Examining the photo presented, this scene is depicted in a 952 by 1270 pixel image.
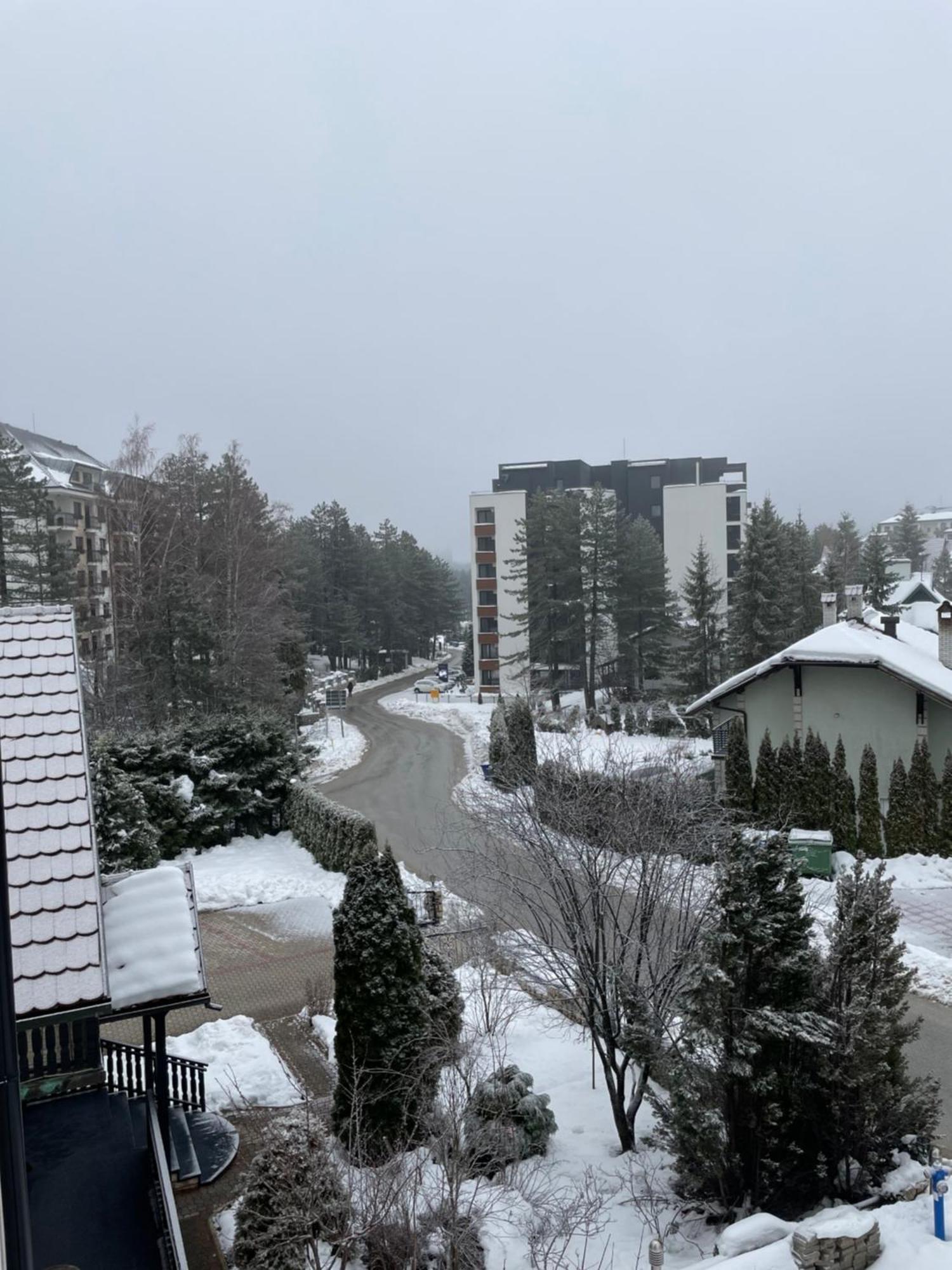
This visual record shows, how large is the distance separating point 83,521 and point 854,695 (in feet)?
152

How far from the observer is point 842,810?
2169 centimetres

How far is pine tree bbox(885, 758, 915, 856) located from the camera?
20828 mm

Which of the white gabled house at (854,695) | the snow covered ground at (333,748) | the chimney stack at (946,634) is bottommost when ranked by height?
the snow covered ground at (333,748)

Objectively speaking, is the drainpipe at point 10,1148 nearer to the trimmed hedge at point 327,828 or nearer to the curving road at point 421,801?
the curving road at point 421,801

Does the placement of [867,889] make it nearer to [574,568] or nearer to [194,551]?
[194,551]

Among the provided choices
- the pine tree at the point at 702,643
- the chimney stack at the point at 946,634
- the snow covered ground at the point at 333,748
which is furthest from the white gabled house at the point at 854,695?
the pine tree at the point at 702,643

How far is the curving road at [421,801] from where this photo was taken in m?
12.9

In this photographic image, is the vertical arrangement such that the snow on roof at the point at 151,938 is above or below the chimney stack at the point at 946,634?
below

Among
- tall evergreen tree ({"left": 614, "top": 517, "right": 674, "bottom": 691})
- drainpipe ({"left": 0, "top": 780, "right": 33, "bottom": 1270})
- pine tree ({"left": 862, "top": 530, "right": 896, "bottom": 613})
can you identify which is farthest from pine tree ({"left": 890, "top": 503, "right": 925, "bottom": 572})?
drainpipe ({"left": 0, "top": 780, "right": 33, "bottom": 1270})

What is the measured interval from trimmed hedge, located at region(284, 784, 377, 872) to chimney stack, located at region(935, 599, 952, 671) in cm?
1515

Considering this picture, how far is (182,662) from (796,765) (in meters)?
18.9

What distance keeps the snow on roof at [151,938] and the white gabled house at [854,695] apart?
707 inches

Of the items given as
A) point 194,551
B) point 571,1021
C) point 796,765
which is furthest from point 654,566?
point 571,1021

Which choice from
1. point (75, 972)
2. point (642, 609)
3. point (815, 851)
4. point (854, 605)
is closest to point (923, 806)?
point (815, 851)
